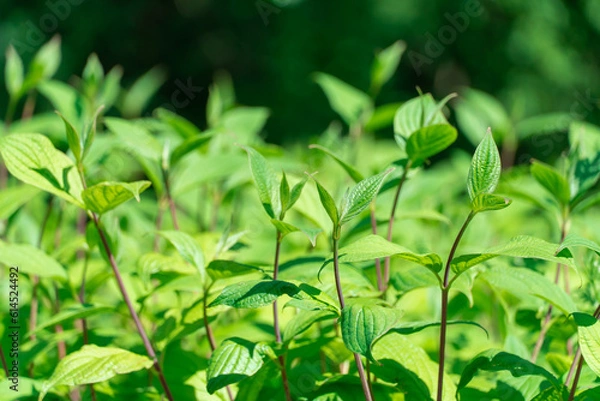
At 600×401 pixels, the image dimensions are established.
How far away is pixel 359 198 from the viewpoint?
0.75m

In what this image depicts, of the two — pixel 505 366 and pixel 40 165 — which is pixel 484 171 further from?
pixel 40 165

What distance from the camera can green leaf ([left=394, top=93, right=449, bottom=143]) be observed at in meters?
1.07

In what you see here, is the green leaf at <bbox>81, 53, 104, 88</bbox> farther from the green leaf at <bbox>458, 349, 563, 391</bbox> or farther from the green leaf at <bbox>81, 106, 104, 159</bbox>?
the green leaf at <bbox>458, 349, 563, 391</bbox>

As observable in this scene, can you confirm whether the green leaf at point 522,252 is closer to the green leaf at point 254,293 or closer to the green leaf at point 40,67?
the green leaf at point 254,293

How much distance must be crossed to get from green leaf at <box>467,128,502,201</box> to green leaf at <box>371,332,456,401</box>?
25 centimetres

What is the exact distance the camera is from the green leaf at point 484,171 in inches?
29.1

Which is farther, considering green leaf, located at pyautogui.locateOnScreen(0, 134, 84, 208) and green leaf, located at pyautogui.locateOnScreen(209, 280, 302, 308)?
green leaf, located at pyautogui.locateOnScreen(0, 134, 84, 208)

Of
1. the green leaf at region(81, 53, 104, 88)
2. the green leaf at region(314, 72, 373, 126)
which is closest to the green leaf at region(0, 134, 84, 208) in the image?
the green leaf at region(81, 53, 104, 88)

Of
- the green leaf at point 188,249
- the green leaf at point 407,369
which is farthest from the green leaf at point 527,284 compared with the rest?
the green leaf at point 188,249

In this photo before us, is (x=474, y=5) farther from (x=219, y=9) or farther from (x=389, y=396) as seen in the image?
→ (x=389, y=396)

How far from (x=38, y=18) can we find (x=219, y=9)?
2.23 m

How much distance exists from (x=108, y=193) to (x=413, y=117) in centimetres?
48

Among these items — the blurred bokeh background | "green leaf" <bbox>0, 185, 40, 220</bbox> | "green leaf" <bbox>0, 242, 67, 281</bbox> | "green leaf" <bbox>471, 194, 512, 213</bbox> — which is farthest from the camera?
the blurred bokeh background

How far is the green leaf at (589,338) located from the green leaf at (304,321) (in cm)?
27
